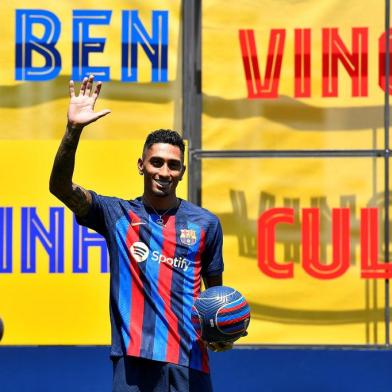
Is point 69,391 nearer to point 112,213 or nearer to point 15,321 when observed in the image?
point 15,321

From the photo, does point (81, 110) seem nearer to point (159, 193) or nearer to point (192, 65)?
point (159, 193)

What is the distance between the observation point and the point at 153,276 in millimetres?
4574

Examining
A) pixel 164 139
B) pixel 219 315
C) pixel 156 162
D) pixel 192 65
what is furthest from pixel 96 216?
pixel 192 65

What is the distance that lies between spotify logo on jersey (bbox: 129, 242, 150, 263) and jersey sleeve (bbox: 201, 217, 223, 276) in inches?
13.0

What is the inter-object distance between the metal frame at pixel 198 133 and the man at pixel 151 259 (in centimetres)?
222

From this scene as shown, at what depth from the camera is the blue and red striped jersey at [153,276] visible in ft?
14.9

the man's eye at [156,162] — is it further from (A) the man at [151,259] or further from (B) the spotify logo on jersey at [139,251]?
(B) the spotify logo on jersey at [139,251]

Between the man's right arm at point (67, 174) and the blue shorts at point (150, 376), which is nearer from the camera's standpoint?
the man's right arm at point (67, 174)

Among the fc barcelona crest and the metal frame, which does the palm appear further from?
the metal frame

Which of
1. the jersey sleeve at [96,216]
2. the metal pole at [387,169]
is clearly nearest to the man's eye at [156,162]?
the jersey sleeve at [96,216]

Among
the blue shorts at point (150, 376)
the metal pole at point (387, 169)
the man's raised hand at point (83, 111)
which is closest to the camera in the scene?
the man's raised hand at point (83, 111)

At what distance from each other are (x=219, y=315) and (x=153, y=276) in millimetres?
377

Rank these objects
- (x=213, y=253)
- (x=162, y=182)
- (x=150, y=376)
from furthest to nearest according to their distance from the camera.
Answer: (x=213, y=253) < (x=162, y=182) < (x=150, y=376)

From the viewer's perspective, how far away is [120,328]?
457 centimetres
